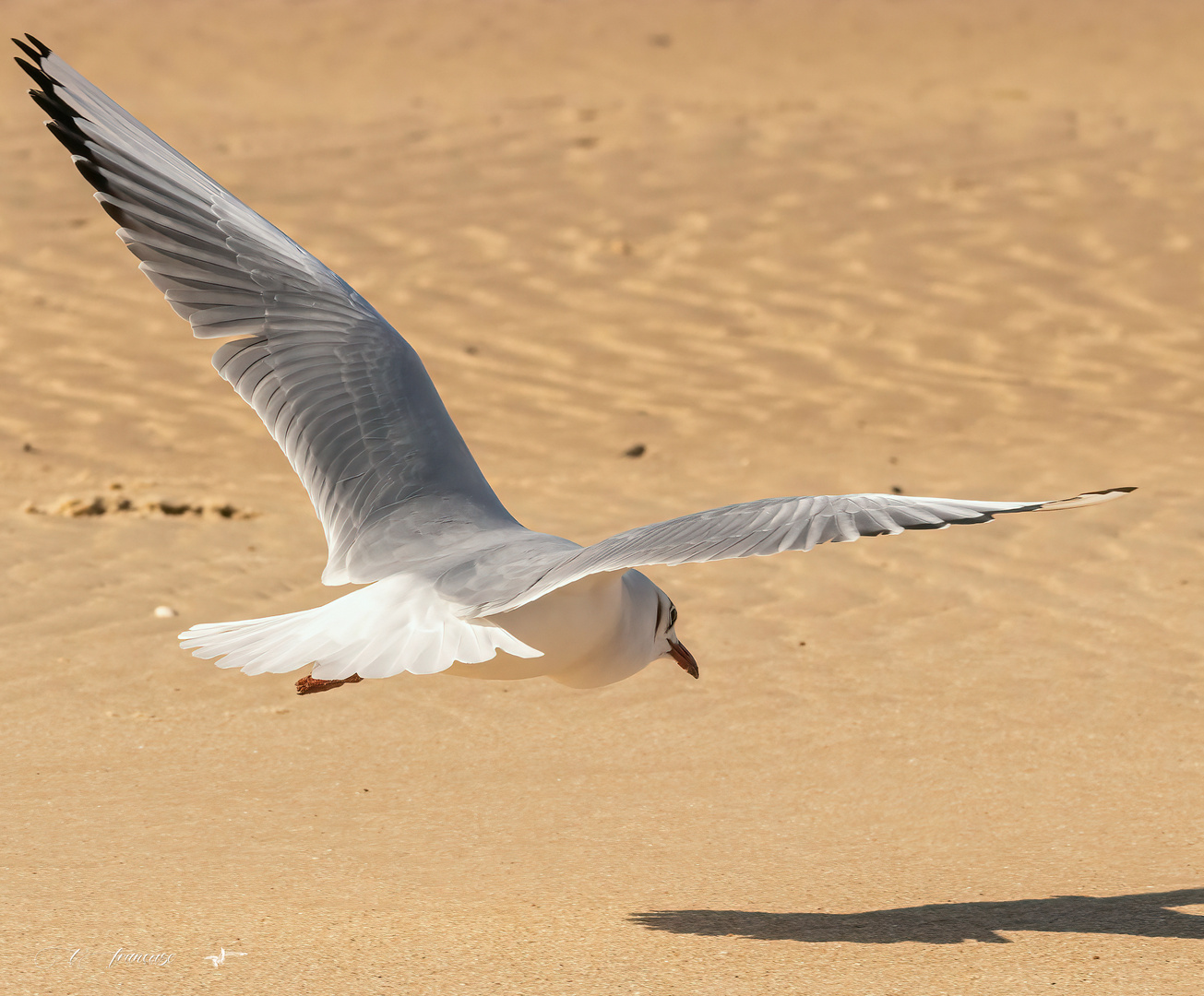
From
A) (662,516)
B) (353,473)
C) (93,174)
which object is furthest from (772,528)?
(662,516)

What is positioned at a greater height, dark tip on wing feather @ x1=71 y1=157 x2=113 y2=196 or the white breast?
dark tip on wing feather @ x1=71 y1=157 x2=113 y2=196

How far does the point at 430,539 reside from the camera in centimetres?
378

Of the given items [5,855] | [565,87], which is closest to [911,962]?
[5,855]

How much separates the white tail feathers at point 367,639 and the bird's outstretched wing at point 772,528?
0.14 metres

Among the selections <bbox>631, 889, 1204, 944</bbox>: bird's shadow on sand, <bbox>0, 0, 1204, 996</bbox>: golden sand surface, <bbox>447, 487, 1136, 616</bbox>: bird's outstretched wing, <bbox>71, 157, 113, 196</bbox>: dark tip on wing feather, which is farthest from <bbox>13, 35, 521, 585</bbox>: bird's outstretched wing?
<bbox>631, 889, 1204, 944</bbox>: bird's shadow on sand

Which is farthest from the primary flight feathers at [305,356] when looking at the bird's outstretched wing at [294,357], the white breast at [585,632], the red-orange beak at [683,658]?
the red-orange beak at [683,658]

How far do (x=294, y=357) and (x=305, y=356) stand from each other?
29 millimetres

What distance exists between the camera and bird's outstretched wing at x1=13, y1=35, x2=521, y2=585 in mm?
3895

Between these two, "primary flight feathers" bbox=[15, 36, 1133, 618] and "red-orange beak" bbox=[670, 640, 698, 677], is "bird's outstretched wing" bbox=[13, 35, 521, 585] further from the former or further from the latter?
"red-orange beak" bbox=[670, 640, 698, 677]

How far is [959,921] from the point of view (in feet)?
10.8

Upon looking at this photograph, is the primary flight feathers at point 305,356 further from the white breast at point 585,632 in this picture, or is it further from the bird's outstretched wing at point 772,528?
the bird's outstretched wing at point 772,528

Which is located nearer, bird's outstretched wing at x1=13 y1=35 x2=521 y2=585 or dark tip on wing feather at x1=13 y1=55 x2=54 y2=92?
dark tip on wing feather at x1=13 y1=55 x2=54 y2=92

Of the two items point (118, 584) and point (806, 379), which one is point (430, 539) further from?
point (806, 379)

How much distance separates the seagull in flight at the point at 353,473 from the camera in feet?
10.5
